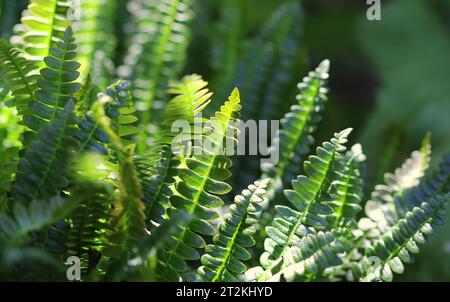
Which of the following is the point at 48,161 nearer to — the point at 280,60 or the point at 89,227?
the point at 89,227

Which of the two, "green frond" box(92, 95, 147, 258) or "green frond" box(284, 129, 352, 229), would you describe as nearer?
"green frond" box(92, 95, 147, 258)

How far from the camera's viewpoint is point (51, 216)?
0.47 metres

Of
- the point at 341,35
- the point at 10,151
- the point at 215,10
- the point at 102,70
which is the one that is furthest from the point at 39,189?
the point at 341,35

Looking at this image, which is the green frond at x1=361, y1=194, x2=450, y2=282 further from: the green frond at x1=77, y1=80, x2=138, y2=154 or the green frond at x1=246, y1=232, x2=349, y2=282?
the green frond at x1=77, y1=80, x2=138, y2=154

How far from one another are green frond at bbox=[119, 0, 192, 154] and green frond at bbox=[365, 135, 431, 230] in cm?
37

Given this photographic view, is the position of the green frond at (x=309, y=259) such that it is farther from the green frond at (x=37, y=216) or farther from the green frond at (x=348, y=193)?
the green frond at (x=37, y=216)

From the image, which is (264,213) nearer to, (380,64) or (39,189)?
(39,189)

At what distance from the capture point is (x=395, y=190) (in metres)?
0.79

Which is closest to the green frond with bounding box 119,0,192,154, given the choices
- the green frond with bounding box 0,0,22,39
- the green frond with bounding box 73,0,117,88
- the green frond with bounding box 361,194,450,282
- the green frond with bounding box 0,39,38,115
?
the green frond with bounding box 73,0,117,88

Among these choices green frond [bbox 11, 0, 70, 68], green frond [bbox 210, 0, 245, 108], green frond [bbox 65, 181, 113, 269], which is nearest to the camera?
green frond [bbox 65, 181, 113, 269]

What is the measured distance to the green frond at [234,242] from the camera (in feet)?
1.98

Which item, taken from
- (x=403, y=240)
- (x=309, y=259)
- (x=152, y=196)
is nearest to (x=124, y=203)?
(x=152, y=196)

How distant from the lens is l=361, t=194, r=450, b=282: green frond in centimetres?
61
